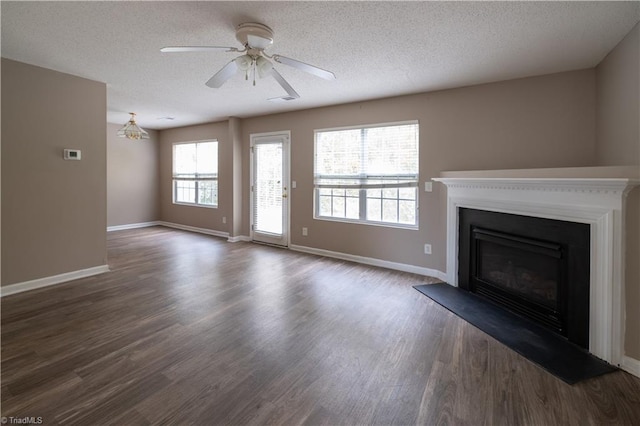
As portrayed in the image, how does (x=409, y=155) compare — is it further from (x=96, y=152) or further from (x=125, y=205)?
(x=125, y=205)

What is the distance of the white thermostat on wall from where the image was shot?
3.67 m

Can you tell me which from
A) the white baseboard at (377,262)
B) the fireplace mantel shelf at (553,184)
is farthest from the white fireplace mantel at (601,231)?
the white baseboard at (377,262)

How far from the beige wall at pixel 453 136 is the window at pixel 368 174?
128mm

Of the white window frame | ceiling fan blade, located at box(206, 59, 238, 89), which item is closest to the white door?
the white window frame

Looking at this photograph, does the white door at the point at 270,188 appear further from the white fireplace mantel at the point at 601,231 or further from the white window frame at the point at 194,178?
the white fireplace mantel at the point at 601,231

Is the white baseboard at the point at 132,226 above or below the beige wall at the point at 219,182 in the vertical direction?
below

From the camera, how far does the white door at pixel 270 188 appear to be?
5.64m

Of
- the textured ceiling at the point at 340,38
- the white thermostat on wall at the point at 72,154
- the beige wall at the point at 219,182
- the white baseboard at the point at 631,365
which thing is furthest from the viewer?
the beige wall at the point at 219,182

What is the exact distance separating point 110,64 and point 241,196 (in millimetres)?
3380

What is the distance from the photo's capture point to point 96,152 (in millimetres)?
3939

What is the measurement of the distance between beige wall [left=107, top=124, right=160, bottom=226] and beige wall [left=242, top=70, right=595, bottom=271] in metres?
4.25

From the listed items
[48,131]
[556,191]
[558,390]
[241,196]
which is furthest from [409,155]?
[48,131]

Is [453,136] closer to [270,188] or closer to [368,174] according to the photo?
[368,174]

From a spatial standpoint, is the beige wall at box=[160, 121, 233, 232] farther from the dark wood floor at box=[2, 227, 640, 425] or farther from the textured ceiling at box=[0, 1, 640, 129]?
the dark wood floor at box=[2, 227, 640, 425]
